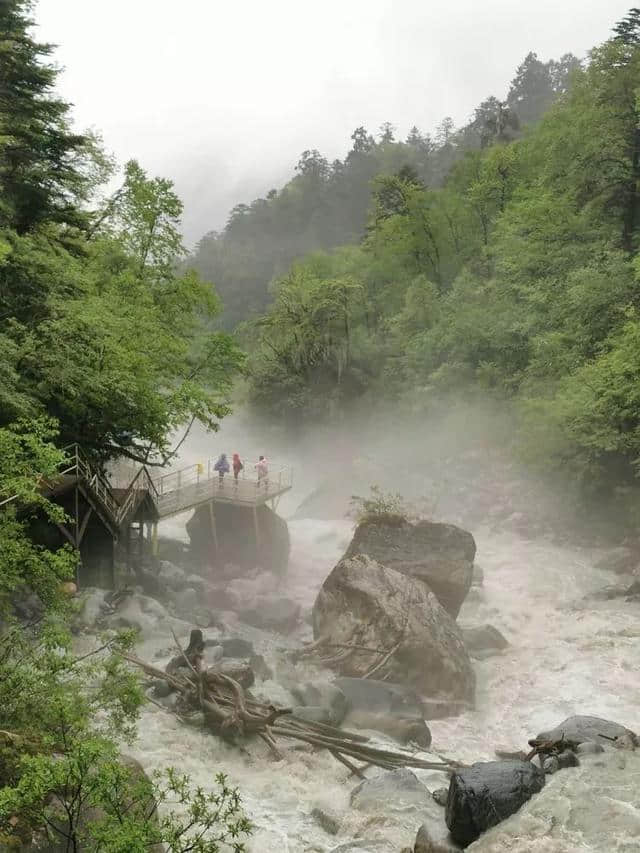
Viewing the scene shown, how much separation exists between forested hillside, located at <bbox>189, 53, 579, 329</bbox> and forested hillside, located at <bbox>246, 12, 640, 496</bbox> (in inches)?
1680

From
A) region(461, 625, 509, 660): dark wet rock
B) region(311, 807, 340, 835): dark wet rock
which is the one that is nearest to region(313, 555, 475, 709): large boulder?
region(461, 625, 509, 660): dark wet rock

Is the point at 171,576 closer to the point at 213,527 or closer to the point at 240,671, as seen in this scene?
the point at 213,527

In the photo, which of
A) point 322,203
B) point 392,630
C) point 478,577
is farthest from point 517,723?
point 322,203

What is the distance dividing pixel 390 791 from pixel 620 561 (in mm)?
17182

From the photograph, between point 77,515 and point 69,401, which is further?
point 77,515

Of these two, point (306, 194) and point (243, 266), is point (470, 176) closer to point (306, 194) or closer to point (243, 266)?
point (243, 266)

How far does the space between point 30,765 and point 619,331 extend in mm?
27604

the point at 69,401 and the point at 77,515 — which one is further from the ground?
the point at 69,401

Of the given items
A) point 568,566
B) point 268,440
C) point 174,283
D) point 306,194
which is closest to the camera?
point 174,283

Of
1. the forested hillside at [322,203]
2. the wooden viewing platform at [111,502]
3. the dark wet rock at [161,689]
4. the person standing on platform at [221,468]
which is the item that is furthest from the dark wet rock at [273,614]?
the forested hillside at [322,203]

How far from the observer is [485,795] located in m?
9.45

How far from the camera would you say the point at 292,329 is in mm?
47938

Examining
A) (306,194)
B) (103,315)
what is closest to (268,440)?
(103,315)

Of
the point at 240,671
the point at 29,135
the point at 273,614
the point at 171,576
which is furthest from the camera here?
the point at 171,576
